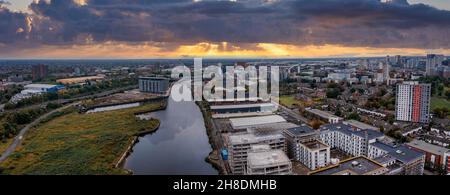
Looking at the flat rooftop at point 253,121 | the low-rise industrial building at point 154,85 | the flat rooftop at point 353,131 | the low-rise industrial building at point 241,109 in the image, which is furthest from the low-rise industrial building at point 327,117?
the low-rise industrial building at point 154,85

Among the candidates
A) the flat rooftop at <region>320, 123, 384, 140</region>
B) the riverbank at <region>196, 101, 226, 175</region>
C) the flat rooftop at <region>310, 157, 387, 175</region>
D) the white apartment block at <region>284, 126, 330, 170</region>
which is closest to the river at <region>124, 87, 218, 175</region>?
the riverbank at <region>196, 101, 226, 175</region>

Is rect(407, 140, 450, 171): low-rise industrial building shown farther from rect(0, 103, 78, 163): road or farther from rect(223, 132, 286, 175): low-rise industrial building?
rect(0, 103, 78, 163): road

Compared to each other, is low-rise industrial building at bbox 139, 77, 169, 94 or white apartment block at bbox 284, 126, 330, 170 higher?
low-rise industrial building at bbox 139, 77, 169, 94

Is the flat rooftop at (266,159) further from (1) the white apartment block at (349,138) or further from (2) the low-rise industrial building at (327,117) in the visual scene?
(2) the low-rise industrial building at (327,117)
